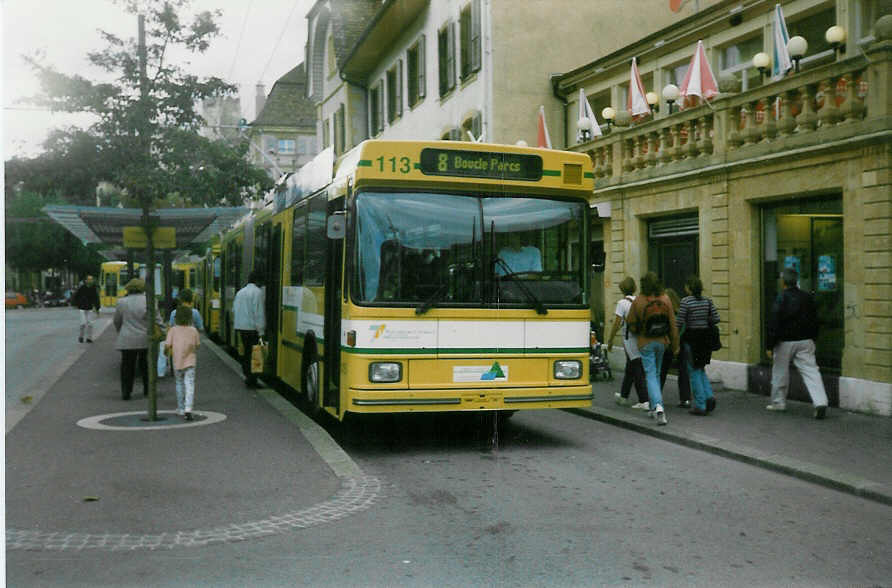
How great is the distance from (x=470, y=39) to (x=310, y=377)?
14495 millimetres

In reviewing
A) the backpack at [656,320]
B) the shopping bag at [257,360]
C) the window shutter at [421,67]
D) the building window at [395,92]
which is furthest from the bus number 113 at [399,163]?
the building window at [395,92]

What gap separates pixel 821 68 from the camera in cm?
1224

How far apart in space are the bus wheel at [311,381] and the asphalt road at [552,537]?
1743mm

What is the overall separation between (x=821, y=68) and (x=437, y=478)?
7.73 m

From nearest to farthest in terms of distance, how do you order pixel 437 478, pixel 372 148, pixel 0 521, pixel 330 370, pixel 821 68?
pixel 0 521 < pixel 437 478 < pixel 372 148 < pixel 330 370 < pixel 821 68

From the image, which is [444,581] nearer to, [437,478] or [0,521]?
[0,521]

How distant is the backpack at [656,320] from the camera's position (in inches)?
438

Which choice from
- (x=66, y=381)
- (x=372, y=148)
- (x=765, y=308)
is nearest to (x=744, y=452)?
(x=372, y=148)

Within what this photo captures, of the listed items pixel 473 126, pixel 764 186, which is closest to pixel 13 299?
pixel 764 186

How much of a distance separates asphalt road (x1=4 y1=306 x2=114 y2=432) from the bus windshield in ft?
9.57

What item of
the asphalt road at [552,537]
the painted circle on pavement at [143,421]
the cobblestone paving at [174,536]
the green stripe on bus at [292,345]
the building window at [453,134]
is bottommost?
the asphalt road at [552,537]

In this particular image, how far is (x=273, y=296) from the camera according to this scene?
14.0 meters

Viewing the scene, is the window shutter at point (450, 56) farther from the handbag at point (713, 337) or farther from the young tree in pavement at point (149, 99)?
the handbag at point (713, 337)

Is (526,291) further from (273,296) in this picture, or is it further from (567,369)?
(273,296)
